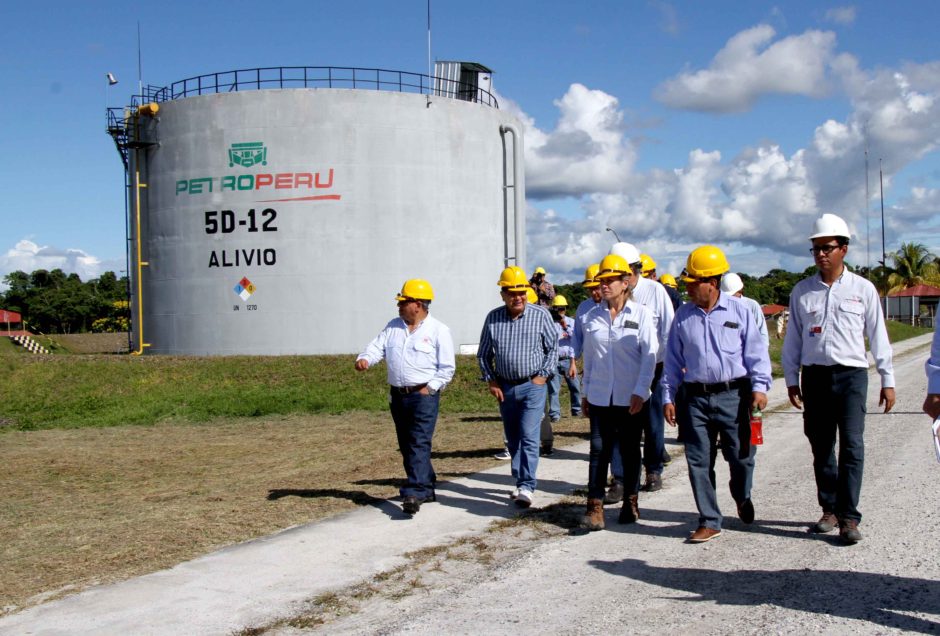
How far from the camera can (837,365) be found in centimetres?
614

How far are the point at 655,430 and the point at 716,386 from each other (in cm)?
181

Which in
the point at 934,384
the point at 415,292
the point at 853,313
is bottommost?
the point at 934,384

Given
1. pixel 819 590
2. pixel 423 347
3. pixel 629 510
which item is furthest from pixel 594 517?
pixel 423 347

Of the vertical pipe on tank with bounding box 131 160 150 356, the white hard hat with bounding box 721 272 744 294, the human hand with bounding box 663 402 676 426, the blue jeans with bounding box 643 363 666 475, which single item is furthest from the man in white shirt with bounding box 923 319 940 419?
the vertical pipe on tank with bounding box 131 160 150 356

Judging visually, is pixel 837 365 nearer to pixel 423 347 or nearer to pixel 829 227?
pixel 829 227

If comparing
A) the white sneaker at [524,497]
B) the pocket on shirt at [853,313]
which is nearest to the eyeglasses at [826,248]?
the pocket on shirt at [853,313]

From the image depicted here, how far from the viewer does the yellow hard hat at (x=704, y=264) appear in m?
6.30

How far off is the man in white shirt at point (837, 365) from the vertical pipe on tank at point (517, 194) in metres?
22.8

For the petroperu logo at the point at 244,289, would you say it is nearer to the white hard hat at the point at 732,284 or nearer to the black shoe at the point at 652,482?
the white hard hat at the point at 732,284

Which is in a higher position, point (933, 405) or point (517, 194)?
point (517, 194)

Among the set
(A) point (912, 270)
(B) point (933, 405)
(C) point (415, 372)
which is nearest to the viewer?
(B) point (933, 405)

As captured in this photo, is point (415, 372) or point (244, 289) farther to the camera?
point (244, 289)

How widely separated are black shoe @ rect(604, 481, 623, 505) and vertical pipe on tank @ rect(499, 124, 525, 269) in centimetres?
2158

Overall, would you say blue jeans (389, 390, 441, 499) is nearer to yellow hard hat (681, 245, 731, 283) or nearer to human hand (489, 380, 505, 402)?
human hand (489, 380, 505, 402)
